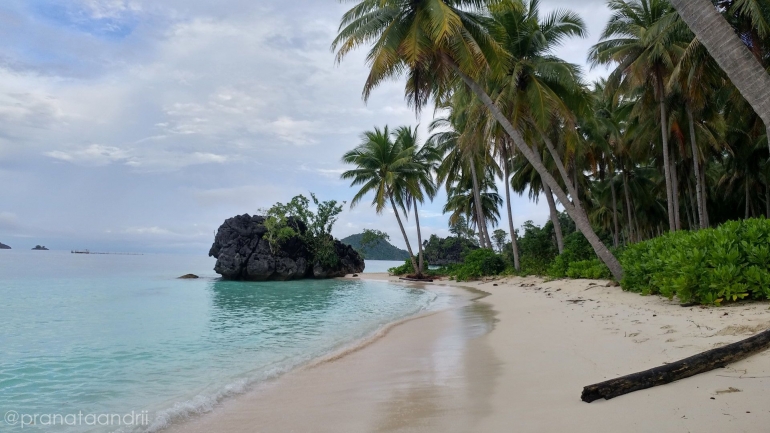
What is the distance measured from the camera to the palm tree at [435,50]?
40.7ft

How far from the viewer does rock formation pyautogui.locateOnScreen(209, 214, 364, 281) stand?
35.6 m

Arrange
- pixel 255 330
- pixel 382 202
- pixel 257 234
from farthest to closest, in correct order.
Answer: pixel 257 234 → pixel 382 202 → pixel 255 330

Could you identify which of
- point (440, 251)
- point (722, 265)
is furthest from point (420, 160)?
point (440, 251)

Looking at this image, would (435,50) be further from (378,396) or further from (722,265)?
(378,396)

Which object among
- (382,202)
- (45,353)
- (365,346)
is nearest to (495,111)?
(365,346)

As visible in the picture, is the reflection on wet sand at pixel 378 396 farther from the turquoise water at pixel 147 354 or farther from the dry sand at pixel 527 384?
the turquoise water at pixel 147 354

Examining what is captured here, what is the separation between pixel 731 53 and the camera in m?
4.61

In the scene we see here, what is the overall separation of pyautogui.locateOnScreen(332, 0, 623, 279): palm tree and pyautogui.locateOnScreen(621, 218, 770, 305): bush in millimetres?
4950

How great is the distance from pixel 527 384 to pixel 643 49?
58.9 ft

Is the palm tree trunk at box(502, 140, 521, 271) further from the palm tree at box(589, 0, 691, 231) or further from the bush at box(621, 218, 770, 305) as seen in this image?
the bush at box(621, 218, 770, 305)

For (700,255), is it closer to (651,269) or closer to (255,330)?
(651,269)

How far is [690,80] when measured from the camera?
14.2 metres

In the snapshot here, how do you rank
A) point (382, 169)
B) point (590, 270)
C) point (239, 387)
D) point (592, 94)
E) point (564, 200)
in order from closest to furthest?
1. point (239, 387)
2. point (564, 200)
3. point (590, 270)
4. point (592, 94)
5. point (382, 169)

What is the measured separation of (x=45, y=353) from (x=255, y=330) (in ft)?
11.9
